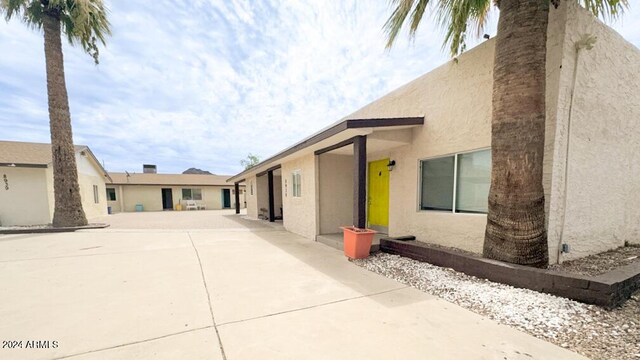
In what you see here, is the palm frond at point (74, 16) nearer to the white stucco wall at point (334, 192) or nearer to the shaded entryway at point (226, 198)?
the white stucco wall at point (334, 192)

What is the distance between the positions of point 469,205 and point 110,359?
6012mm

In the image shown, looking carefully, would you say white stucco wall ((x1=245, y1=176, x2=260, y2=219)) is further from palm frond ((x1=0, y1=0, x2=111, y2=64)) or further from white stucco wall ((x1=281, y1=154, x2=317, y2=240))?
palm frond ((x1=0, y1=0, x2=111, y2=64))

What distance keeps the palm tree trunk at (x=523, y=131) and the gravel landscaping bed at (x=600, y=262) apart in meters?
0.65

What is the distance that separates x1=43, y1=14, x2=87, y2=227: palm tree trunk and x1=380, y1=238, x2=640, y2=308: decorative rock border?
14949 mm

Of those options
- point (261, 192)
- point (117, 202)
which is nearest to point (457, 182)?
point (261, 192)

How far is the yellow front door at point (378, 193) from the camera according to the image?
7625 millimetres

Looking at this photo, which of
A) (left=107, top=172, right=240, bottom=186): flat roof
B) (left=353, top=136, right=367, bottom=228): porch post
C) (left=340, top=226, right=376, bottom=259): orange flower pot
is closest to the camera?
(left=340, top=226, right=376, bottom=259): orange flower pot

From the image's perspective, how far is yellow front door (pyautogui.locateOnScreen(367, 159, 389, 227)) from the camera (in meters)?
7.62

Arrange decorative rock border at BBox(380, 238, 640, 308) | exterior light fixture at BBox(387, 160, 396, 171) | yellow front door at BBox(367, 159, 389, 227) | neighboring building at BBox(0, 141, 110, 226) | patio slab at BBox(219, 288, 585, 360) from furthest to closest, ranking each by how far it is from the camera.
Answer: neighboring building at BBox(0, 141, 110, 226) < yellow front door at BBox(367, 159, 389, 227) < exterior light fixture at BBox(387, 160, 396, 171) < decorative rock border at BBox(380, 238, 640, 308) < patio slab at BBox(219, 288, 585, 360)

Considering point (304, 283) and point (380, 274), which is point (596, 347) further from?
point (304, 283)

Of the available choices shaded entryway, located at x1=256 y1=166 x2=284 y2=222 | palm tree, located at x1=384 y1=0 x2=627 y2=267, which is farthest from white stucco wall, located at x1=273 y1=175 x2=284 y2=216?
palm tree, located at x1=384 y1=0 x2=627 y2=267

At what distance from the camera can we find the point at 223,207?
2791 cm

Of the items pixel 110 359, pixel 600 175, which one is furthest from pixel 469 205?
pixel 110 359

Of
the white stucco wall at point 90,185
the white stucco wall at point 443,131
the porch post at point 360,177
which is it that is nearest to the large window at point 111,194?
the white stucco wall at point 90,185
